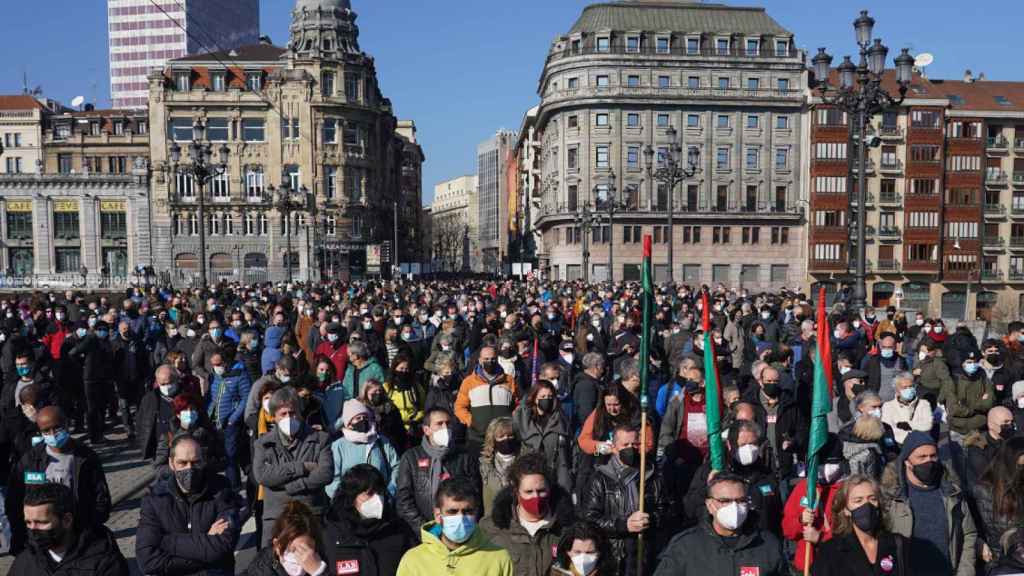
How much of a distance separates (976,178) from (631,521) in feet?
227

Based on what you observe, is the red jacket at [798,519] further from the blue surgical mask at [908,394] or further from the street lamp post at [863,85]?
the street lamp post at [863,85]

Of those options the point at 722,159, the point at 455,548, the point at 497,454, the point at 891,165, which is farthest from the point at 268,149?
the point at 455,548

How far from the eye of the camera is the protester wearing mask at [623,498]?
521cm

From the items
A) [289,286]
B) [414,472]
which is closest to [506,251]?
[289,286]

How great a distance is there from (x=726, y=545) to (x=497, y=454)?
1.98 m

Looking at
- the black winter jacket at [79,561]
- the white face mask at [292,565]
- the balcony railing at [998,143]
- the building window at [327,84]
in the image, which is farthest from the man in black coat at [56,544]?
the balcony railing at [998,143]

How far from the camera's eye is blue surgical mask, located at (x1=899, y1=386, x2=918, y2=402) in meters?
7.40

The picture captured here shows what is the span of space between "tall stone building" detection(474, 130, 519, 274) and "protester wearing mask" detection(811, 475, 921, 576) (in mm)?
127027

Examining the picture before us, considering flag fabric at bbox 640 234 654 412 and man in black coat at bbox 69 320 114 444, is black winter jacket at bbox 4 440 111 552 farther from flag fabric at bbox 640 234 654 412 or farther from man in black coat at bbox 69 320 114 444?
man in black coat at bbox 69 320 114 444

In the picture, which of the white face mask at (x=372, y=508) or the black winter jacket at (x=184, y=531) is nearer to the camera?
the white face mask at (x=372, y=508)

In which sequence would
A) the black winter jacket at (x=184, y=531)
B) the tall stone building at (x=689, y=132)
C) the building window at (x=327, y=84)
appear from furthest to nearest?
the tall stone building at (x=689, y=132)
the building window at (x=327, y=84)
the black winter jacket at (x=184, y=531)

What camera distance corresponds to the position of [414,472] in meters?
5.73

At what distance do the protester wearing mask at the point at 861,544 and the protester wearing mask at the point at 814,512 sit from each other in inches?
5.7

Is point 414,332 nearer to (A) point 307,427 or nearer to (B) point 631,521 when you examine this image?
(A) point 307,427
